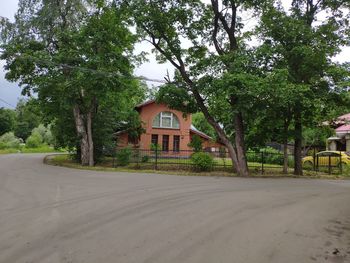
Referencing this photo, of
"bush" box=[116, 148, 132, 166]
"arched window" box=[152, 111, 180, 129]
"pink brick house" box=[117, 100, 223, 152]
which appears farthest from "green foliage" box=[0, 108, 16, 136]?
"bush" box=[116, 148, 132, 166]

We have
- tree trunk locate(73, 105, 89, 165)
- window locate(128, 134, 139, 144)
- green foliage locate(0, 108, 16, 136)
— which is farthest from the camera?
green foliage locate(0, 108, 16, 136)

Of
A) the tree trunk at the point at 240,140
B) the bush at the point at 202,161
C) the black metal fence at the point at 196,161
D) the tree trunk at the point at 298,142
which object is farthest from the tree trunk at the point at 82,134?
the tree trunk at the point at 298,142

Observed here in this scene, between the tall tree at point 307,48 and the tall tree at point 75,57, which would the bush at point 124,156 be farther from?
the tall tree at point 307,48

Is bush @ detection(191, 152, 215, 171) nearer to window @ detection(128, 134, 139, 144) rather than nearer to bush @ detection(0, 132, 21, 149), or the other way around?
window @ detection(128, 134, 139, 144)

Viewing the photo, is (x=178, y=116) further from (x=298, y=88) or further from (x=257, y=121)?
(x=298, y=88)

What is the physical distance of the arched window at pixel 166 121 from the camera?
34875mm

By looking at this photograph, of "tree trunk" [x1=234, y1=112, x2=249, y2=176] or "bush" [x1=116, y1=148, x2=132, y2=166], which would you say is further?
"bush" [x1=116, y1=148, x2=132, y2=166]

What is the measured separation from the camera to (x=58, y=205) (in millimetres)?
8125

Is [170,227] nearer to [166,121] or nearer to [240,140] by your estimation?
[240,140]

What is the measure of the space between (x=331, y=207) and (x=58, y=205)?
7.13m

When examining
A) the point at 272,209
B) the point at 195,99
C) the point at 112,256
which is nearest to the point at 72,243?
the point at 112,256

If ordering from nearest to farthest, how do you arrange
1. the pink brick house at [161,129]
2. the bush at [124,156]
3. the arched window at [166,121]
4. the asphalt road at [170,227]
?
the asphalt road at [170,227], the bush at [124,156], the pink brick house at [161,129], the arched window at [166,121]

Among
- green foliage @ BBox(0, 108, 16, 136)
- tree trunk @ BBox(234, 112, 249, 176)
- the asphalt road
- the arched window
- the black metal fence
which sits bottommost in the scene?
the asphalt road

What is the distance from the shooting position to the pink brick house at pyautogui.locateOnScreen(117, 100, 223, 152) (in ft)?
113
